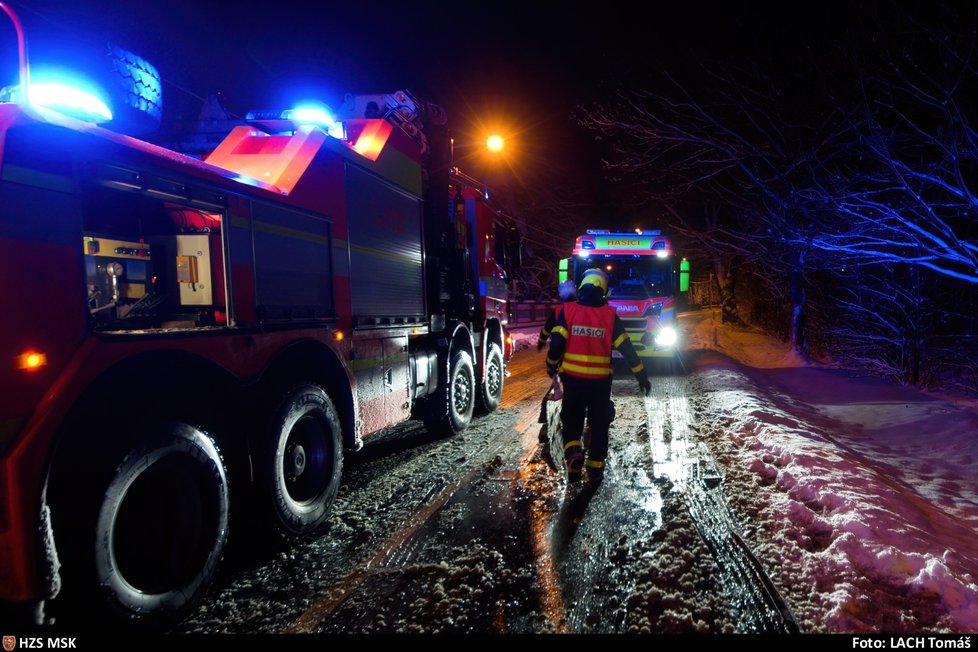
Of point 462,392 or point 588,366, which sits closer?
point 588,366

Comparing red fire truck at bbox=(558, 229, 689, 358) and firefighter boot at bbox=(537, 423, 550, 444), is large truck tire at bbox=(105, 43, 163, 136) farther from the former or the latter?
red fire truck at bbox=(558, 229, 689, 358)

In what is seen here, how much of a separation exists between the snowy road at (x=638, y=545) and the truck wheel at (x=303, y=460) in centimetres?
20

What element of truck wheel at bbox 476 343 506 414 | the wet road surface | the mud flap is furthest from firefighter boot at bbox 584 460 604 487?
truck wheel at bbox 476 343 506 414

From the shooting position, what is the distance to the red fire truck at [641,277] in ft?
40.3

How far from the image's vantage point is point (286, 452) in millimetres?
3930

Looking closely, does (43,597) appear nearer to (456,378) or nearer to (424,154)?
(456,378)

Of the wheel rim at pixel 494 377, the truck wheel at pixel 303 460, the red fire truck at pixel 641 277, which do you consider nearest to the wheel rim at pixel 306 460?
the truck wheel at pixel 303 460

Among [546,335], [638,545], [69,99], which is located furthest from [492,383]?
[69,99]

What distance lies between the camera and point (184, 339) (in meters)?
3.02

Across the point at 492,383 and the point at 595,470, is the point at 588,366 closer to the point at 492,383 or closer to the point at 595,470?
the point at 595,470

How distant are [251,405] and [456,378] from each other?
379 centimetres

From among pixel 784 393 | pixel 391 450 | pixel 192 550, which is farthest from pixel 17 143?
pixel 784 393

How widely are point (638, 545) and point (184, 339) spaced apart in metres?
3.08

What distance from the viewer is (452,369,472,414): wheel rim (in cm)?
709
